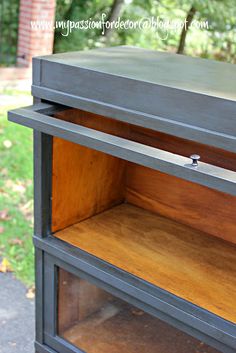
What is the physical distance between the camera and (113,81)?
1.26 m

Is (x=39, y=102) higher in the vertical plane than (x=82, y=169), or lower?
higher

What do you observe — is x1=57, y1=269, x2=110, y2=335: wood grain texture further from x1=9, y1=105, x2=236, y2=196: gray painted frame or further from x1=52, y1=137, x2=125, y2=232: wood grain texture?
x1=9, y1=105, x2=236, y2=196: gray painted frame

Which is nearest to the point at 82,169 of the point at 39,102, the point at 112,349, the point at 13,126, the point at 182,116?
the point at 39,102

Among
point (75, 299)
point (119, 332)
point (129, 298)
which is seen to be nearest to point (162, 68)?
point (129, 298)

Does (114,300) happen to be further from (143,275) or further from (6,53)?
(6,53)

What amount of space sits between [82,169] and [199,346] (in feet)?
2.20

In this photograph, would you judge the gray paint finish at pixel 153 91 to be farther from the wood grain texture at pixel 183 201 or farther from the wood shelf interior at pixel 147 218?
the wood grain texture at pixel 183 201

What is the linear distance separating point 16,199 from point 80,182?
5.27 feet

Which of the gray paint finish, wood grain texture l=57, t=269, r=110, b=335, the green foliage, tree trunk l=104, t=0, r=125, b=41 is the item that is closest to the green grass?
wood grain texture l=57, t=269, r=110, b=335

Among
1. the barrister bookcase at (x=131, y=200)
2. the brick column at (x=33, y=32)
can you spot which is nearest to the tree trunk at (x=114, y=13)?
the brick column at (x=33, y=32)

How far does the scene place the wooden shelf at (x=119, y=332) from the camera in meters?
1.62

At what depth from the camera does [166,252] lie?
1572 millimetres

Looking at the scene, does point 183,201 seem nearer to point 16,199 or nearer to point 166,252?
point 166,252

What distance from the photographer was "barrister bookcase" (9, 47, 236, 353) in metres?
1.16
